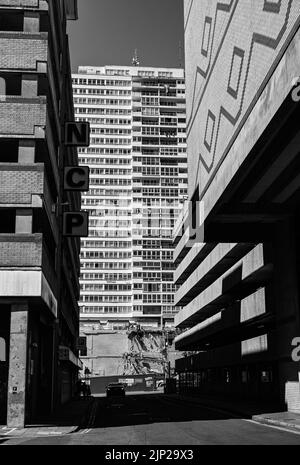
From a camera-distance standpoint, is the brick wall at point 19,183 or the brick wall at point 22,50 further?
the brick wall at point 22,50

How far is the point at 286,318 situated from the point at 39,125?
16136 millimetres

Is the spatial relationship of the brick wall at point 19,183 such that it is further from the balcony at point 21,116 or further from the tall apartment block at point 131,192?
the tall apartment block at point 131,192

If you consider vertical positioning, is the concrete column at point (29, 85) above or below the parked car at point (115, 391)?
above

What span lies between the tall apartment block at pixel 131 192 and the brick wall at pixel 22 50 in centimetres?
10684

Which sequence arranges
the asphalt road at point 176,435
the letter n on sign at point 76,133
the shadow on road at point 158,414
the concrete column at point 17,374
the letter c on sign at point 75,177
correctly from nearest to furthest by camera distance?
the asphalt road at point 176,435 < the concrete column at point 17,374 < the shadow on road at point 158,414 < the letter c on sign at point 75,177 < the letter n on sign at point 76,133

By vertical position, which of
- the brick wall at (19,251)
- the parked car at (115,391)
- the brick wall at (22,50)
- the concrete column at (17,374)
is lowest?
the parked car at (115,391)

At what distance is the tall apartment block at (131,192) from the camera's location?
134m

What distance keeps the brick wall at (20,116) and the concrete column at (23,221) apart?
3580mm

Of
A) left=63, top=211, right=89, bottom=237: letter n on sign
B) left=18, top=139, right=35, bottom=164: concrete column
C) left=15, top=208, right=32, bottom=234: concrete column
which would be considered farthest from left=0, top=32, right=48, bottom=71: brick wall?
left=63, top=211, right=89, bottom=237: letter n on sign

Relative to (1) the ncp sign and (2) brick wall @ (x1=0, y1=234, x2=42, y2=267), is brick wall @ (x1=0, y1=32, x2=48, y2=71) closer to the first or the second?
(1) the ncp sign

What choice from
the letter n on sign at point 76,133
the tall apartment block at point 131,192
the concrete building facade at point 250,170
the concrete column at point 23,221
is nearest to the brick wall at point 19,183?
the concrete column at point 23,221

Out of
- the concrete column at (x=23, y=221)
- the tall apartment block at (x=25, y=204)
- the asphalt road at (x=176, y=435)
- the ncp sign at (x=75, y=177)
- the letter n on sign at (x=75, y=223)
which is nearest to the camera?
the asphalt road at (x=176, y=435)

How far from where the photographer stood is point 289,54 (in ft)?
68.1
